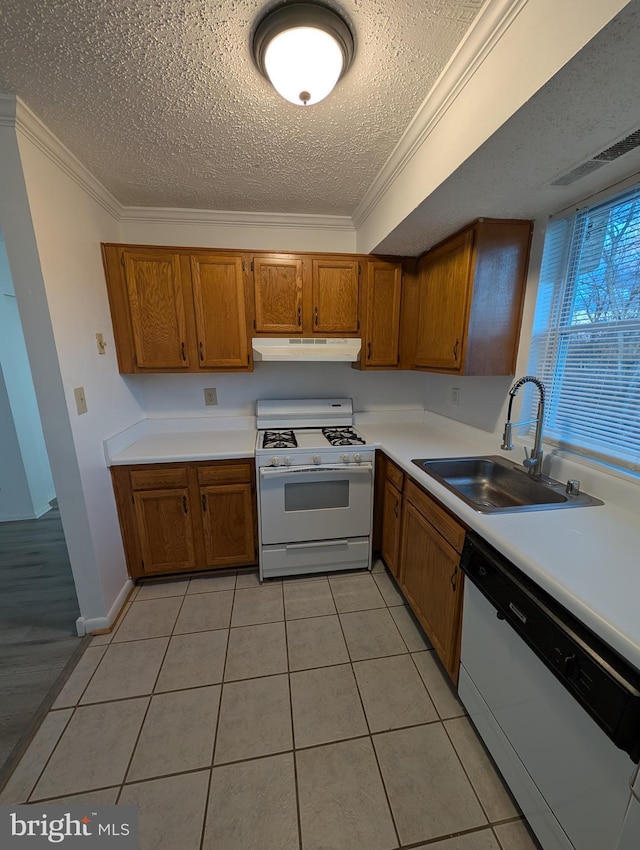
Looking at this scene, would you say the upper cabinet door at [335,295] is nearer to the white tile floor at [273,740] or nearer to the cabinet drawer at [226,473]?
the cabinet drawer at [226,473]

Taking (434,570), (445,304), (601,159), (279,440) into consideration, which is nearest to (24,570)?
(279,440)

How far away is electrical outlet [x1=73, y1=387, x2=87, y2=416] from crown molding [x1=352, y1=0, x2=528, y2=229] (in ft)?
6.35

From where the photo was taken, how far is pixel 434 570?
1559mm

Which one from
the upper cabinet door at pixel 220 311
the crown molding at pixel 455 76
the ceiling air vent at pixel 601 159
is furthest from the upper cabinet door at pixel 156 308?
the ceiling air vent at pixel 601 159

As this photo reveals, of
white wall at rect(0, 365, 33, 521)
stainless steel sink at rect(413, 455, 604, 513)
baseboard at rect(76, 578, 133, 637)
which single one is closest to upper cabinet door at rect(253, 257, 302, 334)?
stainless steel sink at rect(413, 455, 604, 513)

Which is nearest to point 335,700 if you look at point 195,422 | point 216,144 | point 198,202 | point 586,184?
point 195,422

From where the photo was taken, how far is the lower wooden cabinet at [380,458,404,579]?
197 centimetres

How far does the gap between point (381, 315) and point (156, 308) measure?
1530 mm

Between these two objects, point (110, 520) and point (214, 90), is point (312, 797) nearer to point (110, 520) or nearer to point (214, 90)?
point (110, 520)

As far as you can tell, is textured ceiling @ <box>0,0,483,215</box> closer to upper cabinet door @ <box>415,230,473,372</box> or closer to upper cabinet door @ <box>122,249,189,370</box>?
upper cabinet door @ <box>122,249,189,370</box>

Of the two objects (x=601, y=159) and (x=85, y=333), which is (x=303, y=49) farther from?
(x=85, y=333)

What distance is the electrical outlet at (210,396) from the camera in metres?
2.55

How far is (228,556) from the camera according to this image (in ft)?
7.34

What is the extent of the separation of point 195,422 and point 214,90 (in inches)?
75.0
